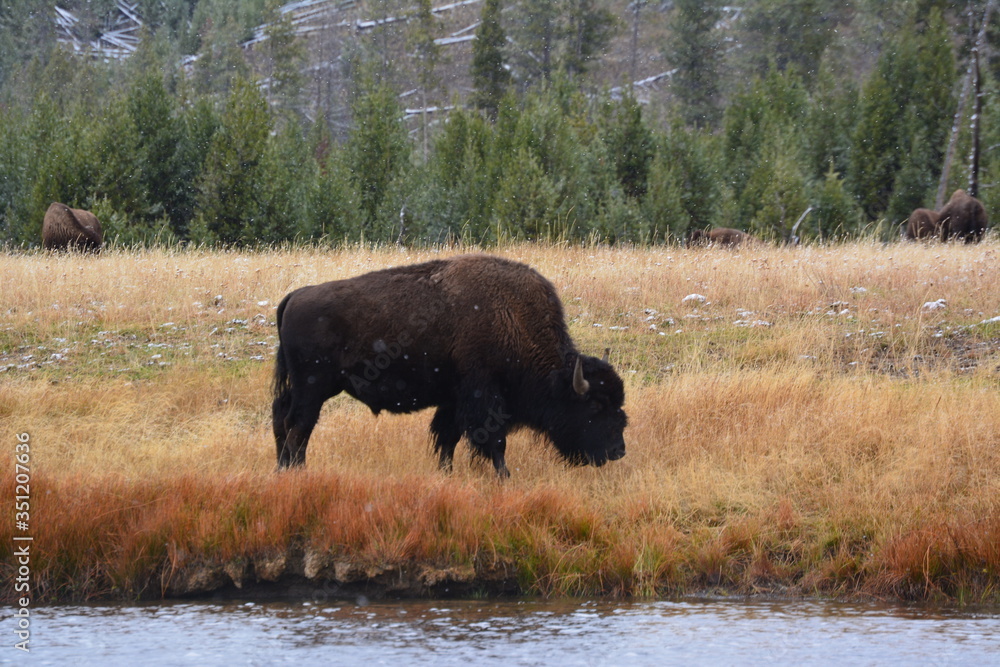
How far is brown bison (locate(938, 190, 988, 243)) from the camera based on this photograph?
73.2ft

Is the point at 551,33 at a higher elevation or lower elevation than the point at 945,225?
higher

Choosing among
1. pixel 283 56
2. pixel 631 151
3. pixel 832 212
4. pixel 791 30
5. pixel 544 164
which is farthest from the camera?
pixel 283 56

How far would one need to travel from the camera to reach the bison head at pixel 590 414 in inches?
294

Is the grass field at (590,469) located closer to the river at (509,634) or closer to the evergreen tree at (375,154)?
the river at (509,634)

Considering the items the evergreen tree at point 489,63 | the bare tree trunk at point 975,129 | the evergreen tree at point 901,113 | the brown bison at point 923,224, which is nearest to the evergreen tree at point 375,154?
the evergreen tree at point 901,113

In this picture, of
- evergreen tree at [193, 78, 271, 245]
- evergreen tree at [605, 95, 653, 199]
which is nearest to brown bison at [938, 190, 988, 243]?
evergreen tree at [605, 95, 653, 199]

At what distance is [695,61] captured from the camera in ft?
176

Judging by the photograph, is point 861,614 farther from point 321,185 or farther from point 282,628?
point 321,185

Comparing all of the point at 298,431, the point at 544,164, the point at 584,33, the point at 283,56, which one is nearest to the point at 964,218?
the point at 544,164

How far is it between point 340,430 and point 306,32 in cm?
9700

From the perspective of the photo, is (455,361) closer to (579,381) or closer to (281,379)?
(579,381)

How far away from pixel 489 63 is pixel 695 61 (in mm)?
13333

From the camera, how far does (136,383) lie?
32.3 feet

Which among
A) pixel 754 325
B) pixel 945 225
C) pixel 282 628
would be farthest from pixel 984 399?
pixel 945 225
